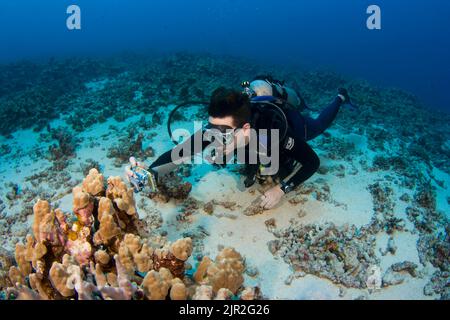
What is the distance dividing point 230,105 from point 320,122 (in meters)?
3.08

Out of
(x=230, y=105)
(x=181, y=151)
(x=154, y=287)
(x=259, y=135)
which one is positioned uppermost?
(x=230, y=105)

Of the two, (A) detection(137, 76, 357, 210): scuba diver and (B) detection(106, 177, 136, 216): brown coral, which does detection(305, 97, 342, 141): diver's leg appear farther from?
(B) detection(106, 177, 136, 216): brown coral

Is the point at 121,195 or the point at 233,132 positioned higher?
the point at 233,132

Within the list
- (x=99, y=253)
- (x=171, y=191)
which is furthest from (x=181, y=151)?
(x=99, y=253)

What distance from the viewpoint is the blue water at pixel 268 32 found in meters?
45.6

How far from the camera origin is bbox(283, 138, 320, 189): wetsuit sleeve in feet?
14.3

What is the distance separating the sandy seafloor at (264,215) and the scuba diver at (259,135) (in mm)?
457

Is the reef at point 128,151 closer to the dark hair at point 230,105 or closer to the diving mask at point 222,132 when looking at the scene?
the diving mask at point 222,132

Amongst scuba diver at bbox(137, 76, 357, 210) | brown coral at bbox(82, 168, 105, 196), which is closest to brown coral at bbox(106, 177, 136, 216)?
brown coral at bbox(82, 168, 105, 196)

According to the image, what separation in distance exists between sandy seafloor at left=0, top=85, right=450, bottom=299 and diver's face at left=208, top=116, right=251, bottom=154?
1.25 meters

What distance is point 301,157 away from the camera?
14.7 ft

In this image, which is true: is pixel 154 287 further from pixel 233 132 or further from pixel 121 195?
pixel 233 132

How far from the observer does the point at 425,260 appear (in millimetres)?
4117
